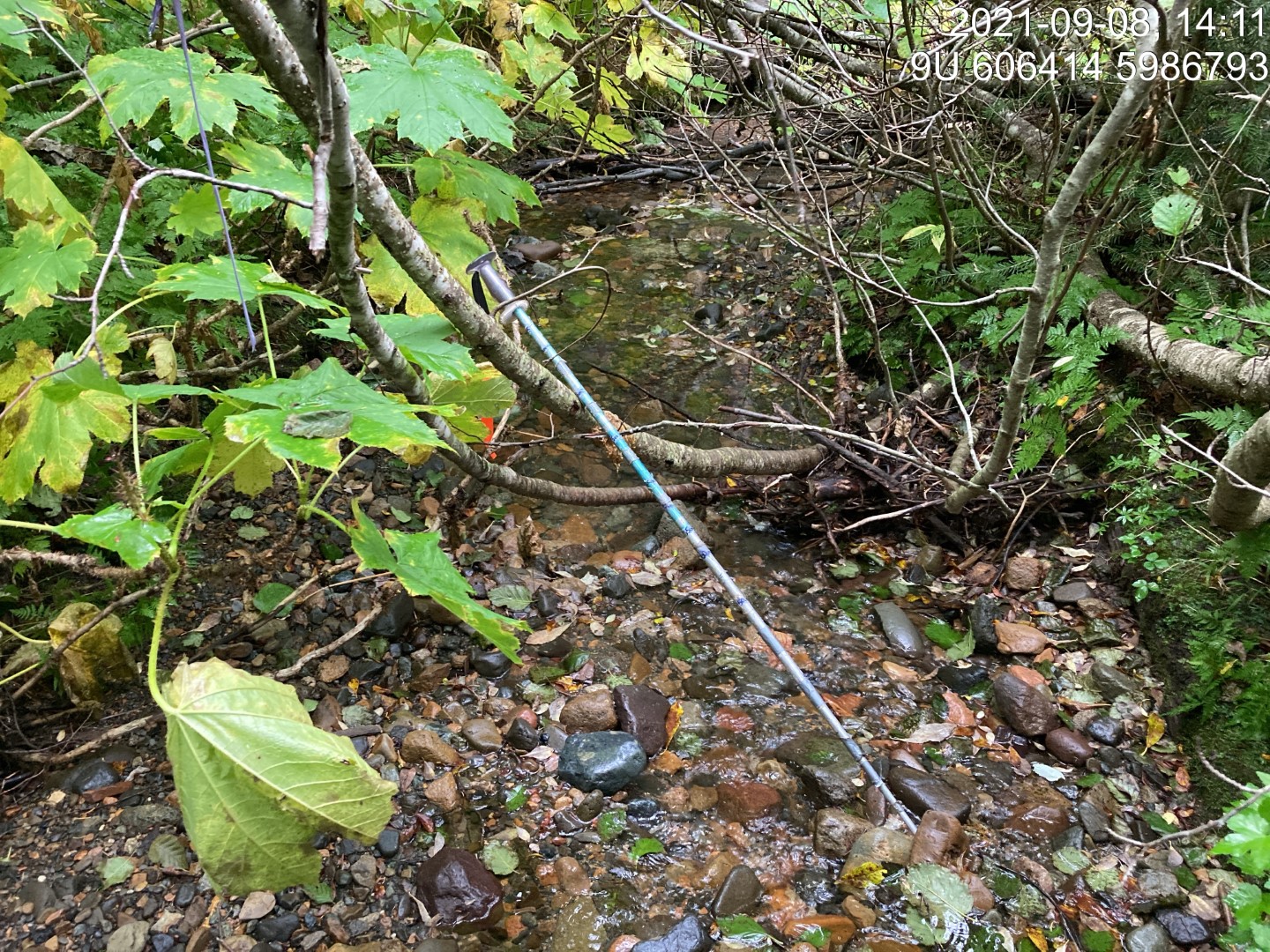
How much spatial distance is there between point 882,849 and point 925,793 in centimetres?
26

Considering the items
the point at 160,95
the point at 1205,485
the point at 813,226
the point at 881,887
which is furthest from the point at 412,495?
the point at 813,226

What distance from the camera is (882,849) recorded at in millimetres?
2168

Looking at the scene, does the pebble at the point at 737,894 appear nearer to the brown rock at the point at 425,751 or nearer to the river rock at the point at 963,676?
the brown rock at the point at 425,751

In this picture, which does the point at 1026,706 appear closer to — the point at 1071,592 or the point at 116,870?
A: the point at 1071,592

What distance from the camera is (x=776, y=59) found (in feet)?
14.6

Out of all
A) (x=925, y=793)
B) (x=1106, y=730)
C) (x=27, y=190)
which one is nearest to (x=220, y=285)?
(x=27, y=190)

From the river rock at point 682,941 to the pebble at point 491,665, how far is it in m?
1.03

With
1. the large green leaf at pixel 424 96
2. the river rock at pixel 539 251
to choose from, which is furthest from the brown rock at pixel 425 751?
the river rock at pixel 539 251

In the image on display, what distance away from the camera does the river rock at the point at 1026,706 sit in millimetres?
2549

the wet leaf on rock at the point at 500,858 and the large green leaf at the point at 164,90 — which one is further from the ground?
the large green leaf at the point at 164,90

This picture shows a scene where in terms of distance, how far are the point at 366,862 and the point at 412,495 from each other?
5.38 feet

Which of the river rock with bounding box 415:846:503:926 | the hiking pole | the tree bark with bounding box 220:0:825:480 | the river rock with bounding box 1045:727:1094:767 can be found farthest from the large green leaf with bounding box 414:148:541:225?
the river rock with bounding box 1045:727:1094:767

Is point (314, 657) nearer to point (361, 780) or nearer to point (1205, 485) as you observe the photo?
point (361, 780)
